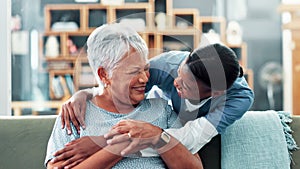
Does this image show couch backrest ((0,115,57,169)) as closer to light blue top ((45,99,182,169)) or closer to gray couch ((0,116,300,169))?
gray couch ((0,116,300,169))

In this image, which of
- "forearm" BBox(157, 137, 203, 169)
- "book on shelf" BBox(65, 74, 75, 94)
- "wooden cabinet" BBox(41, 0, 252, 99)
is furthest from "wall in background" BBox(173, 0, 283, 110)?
"forearm" BBox(157, 137, 203, 169)

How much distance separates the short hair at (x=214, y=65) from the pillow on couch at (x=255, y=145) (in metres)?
0.35

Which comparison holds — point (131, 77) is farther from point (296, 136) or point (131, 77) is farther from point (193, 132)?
point (296, 136)

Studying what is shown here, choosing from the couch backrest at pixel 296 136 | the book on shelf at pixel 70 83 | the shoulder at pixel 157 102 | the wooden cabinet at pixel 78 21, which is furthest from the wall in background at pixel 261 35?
the shoulder at pixel 157 102

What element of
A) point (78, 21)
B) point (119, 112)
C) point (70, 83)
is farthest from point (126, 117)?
point (78, 21)

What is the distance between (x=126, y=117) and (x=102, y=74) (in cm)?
17

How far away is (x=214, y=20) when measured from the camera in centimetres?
435

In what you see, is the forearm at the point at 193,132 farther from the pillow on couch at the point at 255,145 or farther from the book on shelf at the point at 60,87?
the book on shelf at the point at 60,87

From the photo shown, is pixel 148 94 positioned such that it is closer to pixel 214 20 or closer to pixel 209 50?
pixel 209 50

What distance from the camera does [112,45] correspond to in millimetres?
1823

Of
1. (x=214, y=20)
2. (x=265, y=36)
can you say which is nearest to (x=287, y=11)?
(x=265, y=36)

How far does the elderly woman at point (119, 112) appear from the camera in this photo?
5.98 ft

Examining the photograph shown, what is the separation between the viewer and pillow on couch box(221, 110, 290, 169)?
2.01m

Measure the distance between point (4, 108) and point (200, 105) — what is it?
127 cm
